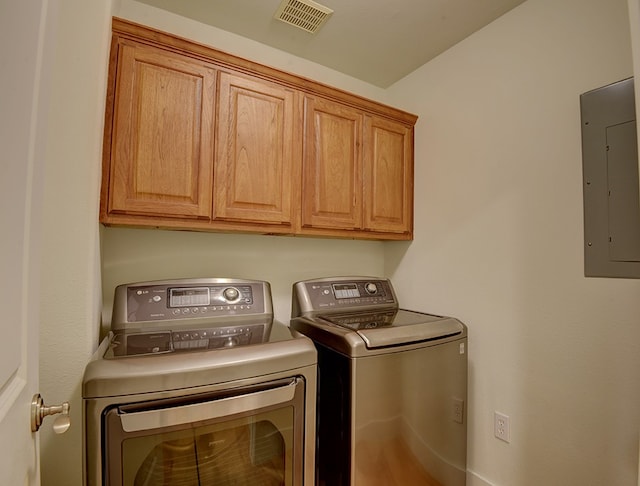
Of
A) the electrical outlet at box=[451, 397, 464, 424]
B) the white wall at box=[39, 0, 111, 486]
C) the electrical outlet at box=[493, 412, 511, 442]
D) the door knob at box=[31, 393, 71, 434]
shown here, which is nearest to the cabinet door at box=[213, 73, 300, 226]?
the white wall at box=[39, 0, 111, 486]

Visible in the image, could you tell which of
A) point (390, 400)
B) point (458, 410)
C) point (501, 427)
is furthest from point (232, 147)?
point (501, 427)

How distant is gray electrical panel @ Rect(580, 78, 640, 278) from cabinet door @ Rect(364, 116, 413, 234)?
2.89 feet

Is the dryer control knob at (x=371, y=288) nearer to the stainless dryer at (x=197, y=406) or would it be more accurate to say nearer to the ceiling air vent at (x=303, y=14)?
the stainless dryer at (x=197, y=406)

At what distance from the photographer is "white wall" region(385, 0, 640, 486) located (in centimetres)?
120

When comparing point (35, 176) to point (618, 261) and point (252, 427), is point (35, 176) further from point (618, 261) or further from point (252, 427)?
point (618, 261)

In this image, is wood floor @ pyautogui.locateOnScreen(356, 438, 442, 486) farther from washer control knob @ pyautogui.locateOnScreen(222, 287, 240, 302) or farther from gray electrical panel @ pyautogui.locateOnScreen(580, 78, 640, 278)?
gray electrical panel @ pyautogui.locateOnScreen(580, 78, 640, 278)

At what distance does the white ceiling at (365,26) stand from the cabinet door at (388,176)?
1.42 feet

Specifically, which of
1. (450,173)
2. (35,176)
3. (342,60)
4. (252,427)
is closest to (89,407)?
(252,427)

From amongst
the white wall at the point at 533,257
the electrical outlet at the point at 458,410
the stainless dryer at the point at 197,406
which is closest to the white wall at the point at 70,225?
the stainless dryer at the point at 197,406

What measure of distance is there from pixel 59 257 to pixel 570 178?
1.97 meters

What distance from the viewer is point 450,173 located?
70.6 inches

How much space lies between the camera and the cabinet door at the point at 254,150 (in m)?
1.40

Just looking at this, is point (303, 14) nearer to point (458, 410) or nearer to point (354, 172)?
point (354, 172)

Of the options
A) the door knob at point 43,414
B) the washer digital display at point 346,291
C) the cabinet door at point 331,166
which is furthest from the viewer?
the washer digital display at point 346,291
